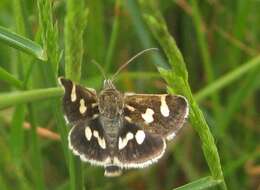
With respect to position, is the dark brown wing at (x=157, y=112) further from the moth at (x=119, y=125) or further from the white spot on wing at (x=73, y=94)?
the white spot on wing at (x=73, y=94)

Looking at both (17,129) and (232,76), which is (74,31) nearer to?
(17,129)

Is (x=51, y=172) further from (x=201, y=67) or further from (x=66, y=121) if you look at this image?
(x=66, y=121)

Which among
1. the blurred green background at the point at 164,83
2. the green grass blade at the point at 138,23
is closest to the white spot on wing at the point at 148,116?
the blurred green background at the point at 164,83

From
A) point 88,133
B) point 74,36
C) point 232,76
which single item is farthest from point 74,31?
point 232,76

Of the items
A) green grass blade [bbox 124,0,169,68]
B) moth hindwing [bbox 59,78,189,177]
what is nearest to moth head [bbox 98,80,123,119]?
moth hindwing [bbox 59,78,189,177]

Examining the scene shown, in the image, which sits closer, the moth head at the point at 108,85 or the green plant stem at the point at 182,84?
the green plant stem at the point at 182,84

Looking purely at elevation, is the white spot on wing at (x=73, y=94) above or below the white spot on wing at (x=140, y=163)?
above

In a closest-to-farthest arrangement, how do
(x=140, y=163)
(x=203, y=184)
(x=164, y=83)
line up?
(x=203, y=184) → (x=140, y=163) → (x=164, y=83)

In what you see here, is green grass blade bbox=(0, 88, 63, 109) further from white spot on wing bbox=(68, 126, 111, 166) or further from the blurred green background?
the blurred green background
